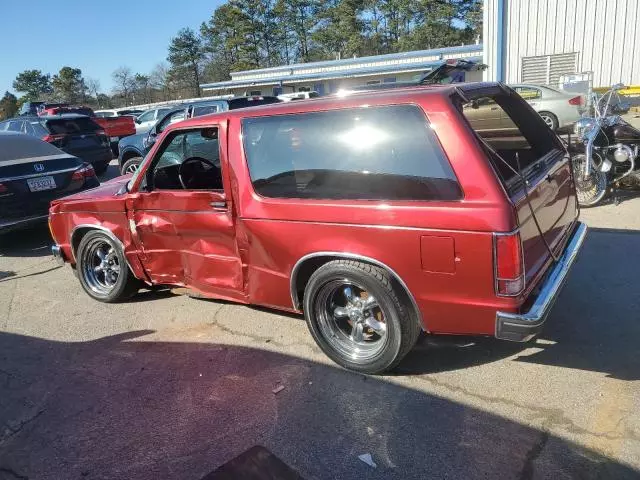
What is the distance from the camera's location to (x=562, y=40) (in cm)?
1792

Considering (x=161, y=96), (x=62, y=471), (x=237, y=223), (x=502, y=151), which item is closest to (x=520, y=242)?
(x=502, y=151)

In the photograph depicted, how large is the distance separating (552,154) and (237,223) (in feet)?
7.96

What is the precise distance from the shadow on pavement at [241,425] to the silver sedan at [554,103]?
41.5 feet

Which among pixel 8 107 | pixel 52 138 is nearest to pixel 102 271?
pixel 52 138

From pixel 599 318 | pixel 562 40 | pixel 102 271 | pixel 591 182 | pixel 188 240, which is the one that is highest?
pixel 562 40

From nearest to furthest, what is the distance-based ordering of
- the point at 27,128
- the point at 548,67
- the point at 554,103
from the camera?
the point at 27,128, the point at 554,103, the point at 548,67

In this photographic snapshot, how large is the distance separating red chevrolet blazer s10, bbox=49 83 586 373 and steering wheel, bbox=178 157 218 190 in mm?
12

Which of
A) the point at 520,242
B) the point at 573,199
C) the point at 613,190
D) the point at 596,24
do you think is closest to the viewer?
the point at 520,242

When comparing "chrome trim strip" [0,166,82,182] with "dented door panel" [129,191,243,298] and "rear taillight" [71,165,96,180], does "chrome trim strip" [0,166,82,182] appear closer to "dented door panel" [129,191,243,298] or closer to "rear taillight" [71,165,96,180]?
"rear taillight" [71,165,96,180]

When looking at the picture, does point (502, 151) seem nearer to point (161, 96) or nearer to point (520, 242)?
point (520, 242)

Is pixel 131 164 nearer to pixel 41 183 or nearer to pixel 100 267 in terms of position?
pixel 41 183

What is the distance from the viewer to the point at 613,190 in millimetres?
7461

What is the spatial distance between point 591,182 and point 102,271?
6.41m

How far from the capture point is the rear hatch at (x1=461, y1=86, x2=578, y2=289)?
288cm
